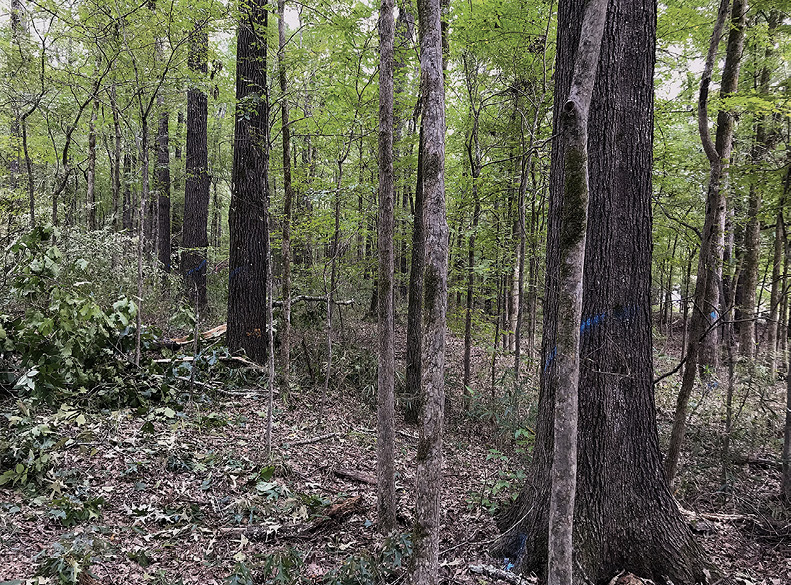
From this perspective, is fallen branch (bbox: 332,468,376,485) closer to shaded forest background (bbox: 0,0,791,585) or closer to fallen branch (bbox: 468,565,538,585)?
Result: shaded forest background (bbox: 0,0,791,585)

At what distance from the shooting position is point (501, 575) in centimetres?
335

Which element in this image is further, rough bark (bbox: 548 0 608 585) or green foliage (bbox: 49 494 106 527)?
green foliage (bbox: 49 494 106 527)

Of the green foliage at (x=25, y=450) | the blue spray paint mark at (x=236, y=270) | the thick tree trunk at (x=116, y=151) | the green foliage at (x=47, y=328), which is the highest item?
the thick tree trunk at (x=116, y=151)

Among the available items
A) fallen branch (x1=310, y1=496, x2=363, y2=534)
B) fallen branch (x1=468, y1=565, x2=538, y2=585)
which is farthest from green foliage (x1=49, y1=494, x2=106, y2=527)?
fallen branch (x1=468, y1=565, x2=538, y2=585)

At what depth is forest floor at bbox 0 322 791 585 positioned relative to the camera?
328 cm

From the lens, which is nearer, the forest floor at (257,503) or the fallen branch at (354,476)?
the forest floor at (257,503)

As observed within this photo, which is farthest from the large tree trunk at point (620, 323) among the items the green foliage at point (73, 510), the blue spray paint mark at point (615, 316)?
the green foliage at point (73, 510)

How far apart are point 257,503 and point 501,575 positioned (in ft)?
7.49

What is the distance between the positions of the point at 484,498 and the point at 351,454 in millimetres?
1882

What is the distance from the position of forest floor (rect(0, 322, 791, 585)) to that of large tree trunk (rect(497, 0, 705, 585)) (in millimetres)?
806

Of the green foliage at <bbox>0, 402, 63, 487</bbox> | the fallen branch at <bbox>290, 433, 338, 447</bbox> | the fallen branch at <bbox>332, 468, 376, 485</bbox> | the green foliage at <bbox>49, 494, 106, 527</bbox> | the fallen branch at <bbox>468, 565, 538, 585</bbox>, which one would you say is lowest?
the fallen branch at <bbox>332, 468, 376, 485</bbox>

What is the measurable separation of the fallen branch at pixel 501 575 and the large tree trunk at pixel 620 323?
0.09m

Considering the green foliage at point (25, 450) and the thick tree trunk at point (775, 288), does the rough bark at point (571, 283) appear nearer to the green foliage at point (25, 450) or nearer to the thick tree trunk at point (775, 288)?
the thick tree trunk at point (775, 288)

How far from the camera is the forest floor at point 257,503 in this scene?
3.28 m
